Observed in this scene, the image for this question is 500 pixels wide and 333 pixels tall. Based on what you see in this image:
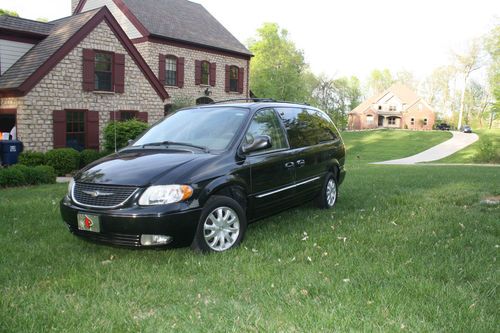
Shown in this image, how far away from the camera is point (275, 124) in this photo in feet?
20.3

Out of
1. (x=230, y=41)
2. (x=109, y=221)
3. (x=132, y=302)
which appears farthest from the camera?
(x=230, y=41)

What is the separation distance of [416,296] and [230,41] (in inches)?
1059

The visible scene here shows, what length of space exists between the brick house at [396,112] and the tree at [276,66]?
32.4m

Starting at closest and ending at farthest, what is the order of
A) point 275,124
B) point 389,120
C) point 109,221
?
point 109,221, point 275,124, point 389,120

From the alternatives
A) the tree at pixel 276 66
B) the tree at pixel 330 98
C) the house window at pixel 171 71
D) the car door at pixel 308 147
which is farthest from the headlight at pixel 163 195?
the tree at pixel 330 98

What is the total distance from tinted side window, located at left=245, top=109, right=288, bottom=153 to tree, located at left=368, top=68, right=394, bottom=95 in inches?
3916

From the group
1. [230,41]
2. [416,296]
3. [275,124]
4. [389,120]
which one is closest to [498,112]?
[230,41]

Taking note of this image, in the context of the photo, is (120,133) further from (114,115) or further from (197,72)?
(197,72)

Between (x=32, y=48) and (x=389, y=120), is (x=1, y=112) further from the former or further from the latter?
(x=389, y=120)

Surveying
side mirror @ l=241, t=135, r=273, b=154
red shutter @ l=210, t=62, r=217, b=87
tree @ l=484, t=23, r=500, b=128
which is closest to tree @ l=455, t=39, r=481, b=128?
tree @ l=484, t=23, r=500, b=128

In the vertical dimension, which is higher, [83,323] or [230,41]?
[230,41]

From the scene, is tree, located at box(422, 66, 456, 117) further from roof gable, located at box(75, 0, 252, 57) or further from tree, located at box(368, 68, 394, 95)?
roof gable, located at box(75, 0, 252, 57)

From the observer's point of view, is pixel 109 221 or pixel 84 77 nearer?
pixel 109 221

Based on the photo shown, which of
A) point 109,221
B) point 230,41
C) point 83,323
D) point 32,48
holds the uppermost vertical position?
point 230,41
